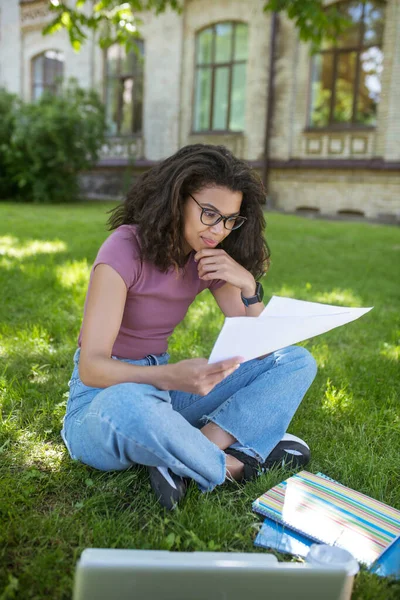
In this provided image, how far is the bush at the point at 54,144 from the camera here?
42.1 ft

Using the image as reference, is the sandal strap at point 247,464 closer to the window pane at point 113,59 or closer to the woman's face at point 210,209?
the woman's face at point 210,209

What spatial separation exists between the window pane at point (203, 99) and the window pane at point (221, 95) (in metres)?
0.21

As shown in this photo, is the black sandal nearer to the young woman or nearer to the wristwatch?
the young woman

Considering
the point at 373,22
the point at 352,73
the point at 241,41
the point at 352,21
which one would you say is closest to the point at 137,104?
the point at 241,41

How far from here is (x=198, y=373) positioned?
1826 millimetres

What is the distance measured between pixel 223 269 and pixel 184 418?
60 centimetres

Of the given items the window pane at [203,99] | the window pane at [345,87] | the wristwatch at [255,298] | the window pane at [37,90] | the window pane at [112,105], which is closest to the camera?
the wristwatch at [255,298]

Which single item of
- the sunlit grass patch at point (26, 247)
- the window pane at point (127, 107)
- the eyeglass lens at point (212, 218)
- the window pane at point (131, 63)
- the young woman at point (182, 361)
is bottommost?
the sunlit grass patch at point (26, 247)

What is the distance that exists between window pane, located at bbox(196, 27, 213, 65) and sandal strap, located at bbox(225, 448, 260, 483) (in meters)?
13.3

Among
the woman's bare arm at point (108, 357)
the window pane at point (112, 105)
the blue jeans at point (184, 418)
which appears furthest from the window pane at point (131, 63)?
the woman's bare arm at point (108, 357)

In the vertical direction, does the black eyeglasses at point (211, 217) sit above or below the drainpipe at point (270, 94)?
below

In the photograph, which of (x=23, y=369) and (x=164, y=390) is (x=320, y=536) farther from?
(x=23, y=369)

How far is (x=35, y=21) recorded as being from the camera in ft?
55.8

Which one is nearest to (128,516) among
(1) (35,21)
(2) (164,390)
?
(2) (164,390)
